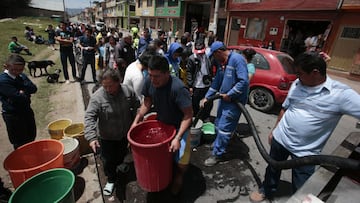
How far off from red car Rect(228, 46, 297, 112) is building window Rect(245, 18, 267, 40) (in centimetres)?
1005

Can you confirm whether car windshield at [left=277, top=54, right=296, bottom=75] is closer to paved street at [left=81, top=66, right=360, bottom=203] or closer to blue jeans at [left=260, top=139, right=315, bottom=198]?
paved street at [left=81, top=66, right=360, bottom=203]

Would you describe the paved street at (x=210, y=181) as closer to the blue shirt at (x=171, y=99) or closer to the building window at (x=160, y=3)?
the blue shirt at (x=171, y=99)

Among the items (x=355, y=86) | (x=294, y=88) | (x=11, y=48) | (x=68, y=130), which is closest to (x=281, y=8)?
(x=355, y=86)

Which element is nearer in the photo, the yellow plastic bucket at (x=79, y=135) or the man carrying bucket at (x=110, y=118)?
the man carrying bucket at (x=110, y=118)

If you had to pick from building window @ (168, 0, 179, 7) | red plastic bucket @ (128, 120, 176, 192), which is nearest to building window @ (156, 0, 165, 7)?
building window @ (168, 0, 179, 7)

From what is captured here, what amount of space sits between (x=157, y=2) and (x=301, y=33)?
24.0 metres

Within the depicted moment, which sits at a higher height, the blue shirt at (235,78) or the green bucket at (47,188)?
the blue shirt at (235,78)

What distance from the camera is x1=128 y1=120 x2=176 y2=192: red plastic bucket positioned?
192 centimetres

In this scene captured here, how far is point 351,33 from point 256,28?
19.7 feet

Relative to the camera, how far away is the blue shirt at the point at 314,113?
1.76m

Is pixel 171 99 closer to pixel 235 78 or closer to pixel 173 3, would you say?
pixel 235 78

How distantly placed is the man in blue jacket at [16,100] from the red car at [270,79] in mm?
5384

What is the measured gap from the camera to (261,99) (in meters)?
5.87

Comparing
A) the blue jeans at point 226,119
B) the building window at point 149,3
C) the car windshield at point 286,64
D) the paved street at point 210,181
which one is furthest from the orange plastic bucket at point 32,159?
the building window at point 149,3
